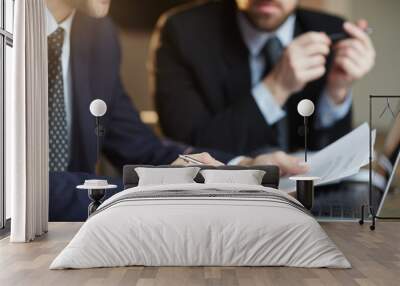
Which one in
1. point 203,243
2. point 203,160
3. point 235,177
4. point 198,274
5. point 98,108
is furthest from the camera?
point 203,160

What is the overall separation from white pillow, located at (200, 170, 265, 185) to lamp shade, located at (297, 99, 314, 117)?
107 cm

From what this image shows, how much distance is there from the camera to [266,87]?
8.19 meters

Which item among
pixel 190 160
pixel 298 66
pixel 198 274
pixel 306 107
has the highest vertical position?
pixel 298 66

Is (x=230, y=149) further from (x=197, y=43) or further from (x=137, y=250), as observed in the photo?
(x=137, y=250)

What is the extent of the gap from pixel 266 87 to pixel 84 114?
2369mm

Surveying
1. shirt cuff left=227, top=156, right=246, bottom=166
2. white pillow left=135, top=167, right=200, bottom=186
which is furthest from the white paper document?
white pillow left=135, top=167, right=200, bottom=186

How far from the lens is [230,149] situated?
817 centimetres

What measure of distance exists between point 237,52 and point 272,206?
11.5ft

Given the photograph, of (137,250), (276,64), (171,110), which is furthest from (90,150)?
(137,250)

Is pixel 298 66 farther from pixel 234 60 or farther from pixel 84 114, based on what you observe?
pixel 84 114

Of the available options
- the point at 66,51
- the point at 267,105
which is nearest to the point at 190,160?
the point at 267,105

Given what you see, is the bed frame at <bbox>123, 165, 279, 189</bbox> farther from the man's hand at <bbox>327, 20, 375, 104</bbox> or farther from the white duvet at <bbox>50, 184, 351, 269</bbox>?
the white duvet at <bbox>50, 184, 351, 269</bbox>

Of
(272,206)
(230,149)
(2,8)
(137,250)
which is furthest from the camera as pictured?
(230,149)

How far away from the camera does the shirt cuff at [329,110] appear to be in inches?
323
